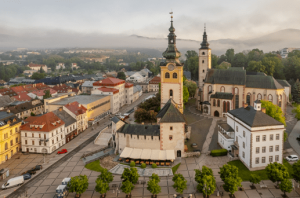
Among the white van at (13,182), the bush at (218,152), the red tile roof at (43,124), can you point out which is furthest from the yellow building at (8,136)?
the bush at (218,152)

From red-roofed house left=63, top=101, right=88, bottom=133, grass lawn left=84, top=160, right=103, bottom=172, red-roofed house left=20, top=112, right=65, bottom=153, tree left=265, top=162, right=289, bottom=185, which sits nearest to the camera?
tree left=265, top=162, right=289, bottom=185

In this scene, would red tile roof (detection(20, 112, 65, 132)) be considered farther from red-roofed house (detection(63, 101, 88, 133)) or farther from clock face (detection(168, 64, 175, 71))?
clock face (detection(168, 64, 175, 71))

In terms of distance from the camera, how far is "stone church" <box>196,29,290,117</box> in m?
76.5

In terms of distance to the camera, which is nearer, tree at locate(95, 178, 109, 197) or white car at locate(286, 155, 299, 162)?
tree at locate(95, 178, 109, 197)

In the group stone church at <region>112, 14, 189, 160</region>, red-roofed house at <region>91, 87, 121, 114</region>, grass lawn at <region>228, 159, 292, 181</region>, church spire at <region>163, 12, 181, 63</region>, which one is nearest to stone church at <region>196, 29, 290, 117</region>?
church spire at <region>163, 12, 181, 63</region>

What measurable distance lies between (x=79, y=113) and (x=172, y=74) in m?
28.2

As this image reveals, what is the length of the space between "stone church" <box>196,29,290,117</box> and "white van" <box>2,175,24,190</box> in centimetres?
5811

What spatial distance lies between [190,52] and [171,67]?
106m

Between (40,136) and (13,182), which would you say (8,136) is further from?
(13,182)

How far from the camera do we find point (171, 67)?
198 feet

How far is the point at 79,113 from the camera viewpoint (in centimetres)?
6900

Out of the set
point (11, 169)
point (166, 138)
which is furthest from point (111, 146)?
point (11, 169)

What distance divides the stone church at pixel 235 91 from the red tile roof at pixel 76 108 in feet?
128

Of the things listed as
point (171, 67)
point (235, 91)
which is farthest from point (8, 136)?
point (235, 91)
